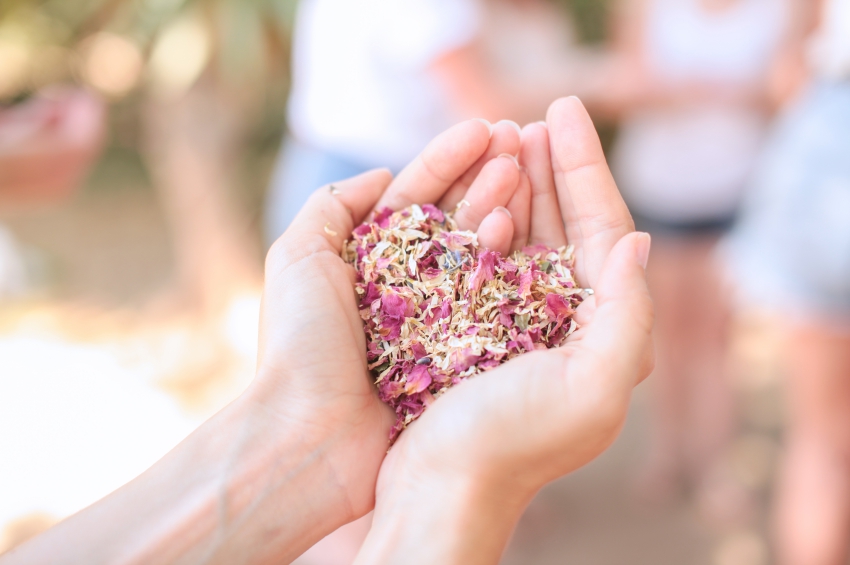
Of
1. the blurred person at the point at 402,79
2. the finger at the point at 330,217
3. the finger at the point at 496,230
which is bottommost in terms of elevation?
the finger at the point at 496,230

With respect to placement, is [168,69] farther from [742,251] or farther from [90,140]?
[742,251]

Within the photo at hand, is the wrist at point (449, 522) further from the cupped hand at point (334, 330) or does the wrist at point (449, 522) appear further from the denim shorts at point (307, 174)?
the denim shorts at point (307, 174)

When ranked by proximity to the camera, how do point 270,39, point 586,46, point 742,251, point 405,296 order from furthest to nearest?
point 586,46 → point 270,39 → point 742,251 → point 405,296

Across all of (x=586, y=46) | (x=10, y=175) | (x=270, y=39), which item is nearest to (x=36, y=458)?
(x=10, y=175)

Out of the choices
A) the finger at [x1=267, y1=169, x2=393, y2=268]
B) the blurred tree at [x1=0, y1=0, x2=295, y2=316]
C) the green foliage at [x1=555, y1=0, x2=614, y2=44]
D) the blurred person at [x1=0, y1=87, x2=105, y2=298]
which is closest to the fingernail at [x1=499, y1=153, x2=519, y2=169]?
the finger at [x1=267, y1=169, x2=393, y2=268]

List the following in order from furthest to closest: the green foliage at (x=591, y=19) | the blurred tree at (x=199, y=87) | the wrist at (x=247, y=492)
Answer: the green foliage at (x=591, y=19)
the blurred tree at (x=199, y=87)
the wrist at (x=247, y=492)

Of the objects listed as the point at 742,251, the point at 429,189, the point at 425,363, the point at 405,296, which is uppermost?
the point at 429,189

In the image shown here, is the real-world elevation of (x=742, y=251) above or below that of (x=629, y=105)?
below

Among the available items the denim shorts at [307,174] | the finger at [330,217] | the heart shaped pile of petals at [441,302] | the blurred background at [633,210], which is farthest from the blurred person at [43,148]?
the heart shaped pile of petals at [441,302]

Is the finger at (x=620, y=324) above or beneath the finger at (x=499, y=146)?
beneath
